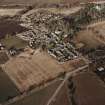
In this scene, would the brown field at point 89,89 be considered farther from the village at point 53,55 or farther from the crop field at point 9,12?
the crop field at point 9,12

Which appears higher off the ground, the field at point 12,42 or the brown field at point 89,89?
the field at point 12,42

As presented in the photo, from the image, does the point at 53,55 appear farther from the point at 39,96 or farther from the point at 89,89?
the point at 89,89

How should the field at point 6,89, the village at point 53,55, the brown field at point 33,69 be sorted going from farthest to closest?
1. the brown field at point 33,69
2. the field at point 6,89
3. the village at point 53,55

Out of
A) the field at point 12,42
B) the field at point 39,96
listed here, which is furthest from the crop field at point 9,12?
the field at point 39,96

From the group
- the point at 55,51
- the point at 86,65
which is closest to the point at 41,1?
the point at 55,51

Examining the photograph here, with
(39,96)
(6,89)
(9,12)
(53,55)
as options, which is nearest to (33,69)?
(53,55)

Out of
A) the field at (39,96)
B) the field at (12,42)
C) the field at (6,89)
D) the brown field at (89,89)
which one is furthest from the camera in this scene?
the field at (12,42)

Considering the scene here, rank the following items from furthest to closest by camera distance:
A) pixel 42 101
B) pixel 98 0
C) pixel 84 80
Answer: pixel 98 0, pixel 84 80, pixel 42 101

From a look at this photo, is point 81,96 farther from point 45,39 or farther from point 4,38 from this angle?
point 4,38

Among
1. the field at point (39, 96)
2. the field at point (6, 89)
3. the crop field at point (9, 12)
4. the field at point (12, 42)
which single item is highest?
the crop field at point (9, 12)
